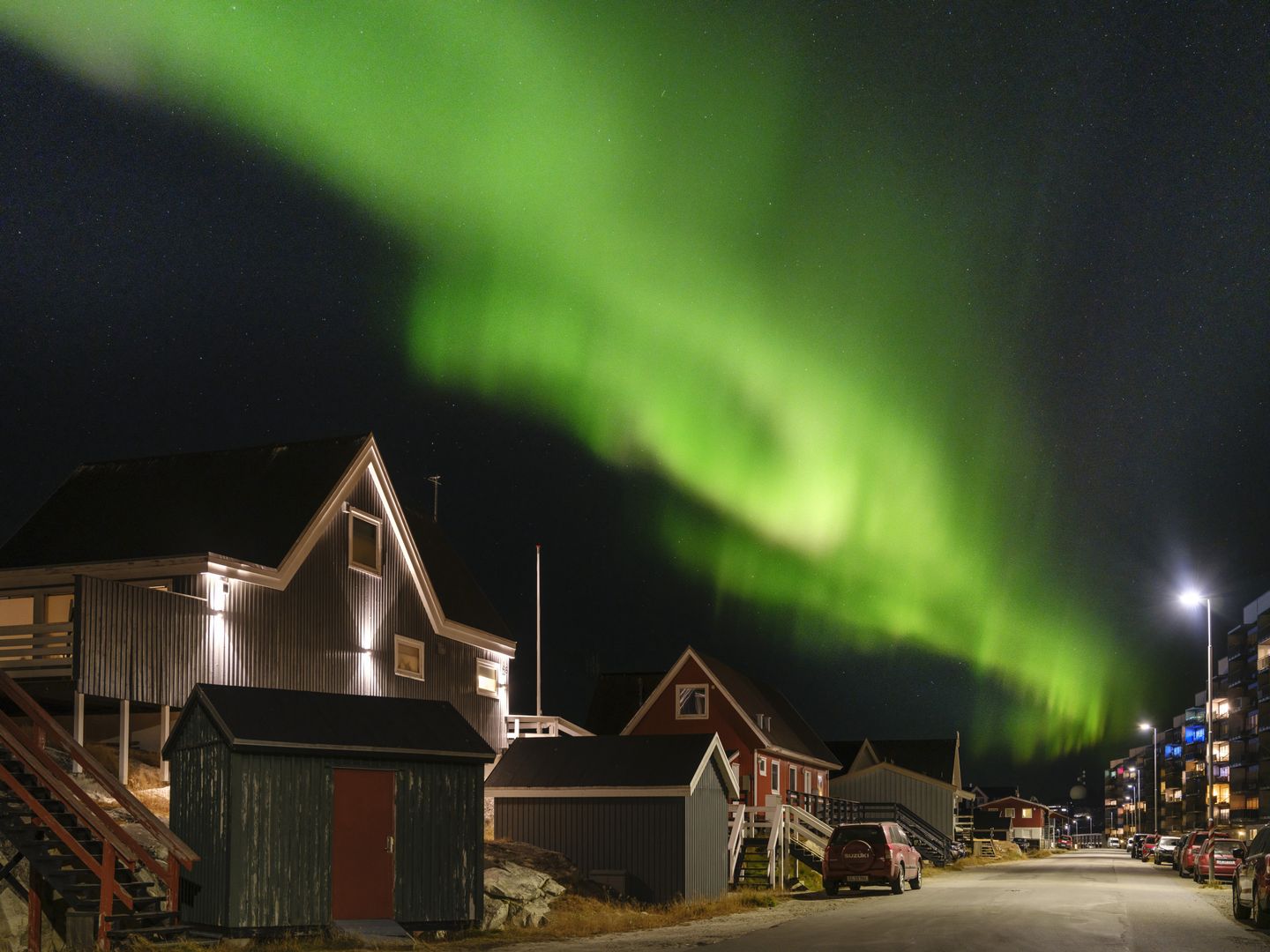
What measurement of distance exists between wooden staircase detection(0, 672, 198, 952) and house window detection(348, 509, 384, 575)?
13.7 metres

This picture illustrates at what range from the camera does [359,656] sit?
1396 inches

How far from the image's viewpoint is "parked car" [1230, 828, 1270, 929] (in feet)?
87.6

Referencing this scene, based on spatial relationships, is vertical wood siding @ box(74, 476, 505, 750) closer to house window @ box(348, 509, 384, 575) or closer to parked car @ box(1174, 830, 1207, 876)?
house window @ box(348, 509, 384, 575)

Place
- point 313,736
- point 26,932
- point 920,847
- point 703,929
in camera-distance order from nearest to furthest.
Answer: point 26,932, point 313,736, point 703,929, point 920,847

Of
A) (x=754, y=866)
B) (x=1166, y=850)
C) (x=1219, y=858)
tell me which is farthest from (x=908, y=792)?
(x=754, y=866)

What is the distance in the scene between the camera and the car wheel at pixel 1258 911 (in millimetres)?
26698

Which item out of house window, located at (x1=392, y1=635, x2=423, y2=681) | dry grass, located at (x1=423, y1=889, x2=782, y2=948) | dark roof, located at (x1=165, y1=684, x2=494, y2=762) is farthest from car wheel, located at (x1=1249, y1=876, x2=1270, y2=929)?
house window, located at (x1=392, y1=635, x2=423, y2=681)

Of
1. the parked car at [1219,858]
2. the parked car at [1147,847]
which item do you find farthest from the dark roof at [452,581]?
the parked car at [1147,847]

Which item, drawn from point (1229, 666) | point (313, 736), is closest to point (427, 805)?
point (313, 736)

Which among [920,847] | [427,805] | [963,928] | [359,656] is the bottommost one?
[920,847]

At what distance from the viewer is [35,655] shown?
2719cm

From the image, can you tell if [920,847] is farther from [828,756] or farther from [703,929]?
[703,929]

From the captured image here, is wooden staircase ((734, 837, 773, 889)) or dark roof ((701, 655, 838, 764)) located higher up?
dark roof ((701, 655, 838, 764))

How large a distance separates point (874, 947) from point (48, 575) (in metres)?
19.7
